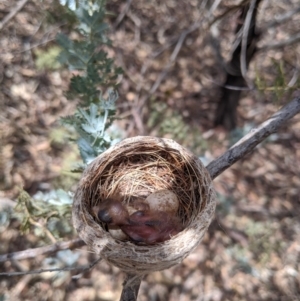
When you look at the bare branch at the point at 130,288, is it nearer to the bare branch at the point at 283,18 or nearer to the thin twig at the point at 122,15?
the bare branch at the point at 283,18

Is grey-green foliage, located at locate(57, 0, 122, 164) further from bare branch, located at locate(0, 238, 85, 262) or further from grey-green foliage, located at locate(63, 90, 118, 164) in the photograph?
bare branch, located at locate(0, 238, 85, 262)

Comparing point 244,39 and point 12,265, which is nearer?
point 244,39

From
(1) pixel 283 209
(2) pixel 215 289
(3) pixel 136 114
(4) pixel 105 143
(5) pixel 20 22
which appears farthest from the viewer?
(5) pixel 20 22

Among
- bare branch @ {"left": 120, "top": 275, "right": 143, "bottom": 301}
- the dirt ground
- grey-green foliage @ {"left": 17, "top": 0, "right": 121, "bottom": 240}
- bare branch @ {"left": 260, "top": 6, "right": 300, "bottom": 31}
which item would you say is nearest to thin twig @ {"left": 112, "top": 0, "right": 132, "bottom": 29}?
the dirt ground

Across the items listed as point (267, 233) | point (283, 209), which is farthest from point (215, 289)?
point (283, 209)

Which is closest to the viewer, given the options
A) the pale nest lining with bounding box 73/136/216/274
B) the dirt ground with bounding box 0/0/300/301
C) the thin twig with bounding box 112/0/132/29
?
the pale nest lining with bounding box 73/136/216/274

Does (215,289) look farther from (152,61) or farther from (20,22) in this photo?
(20,22)

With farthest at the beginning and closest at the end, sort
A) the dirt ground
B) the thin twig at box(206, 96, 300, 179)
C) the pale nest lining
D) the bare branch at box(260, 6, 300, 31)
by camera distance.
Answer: the dirt ground, the bare branch at box(260, 6, 300, 31), the thin twig at box(206, 96, 300, 179), the pale nest lining
